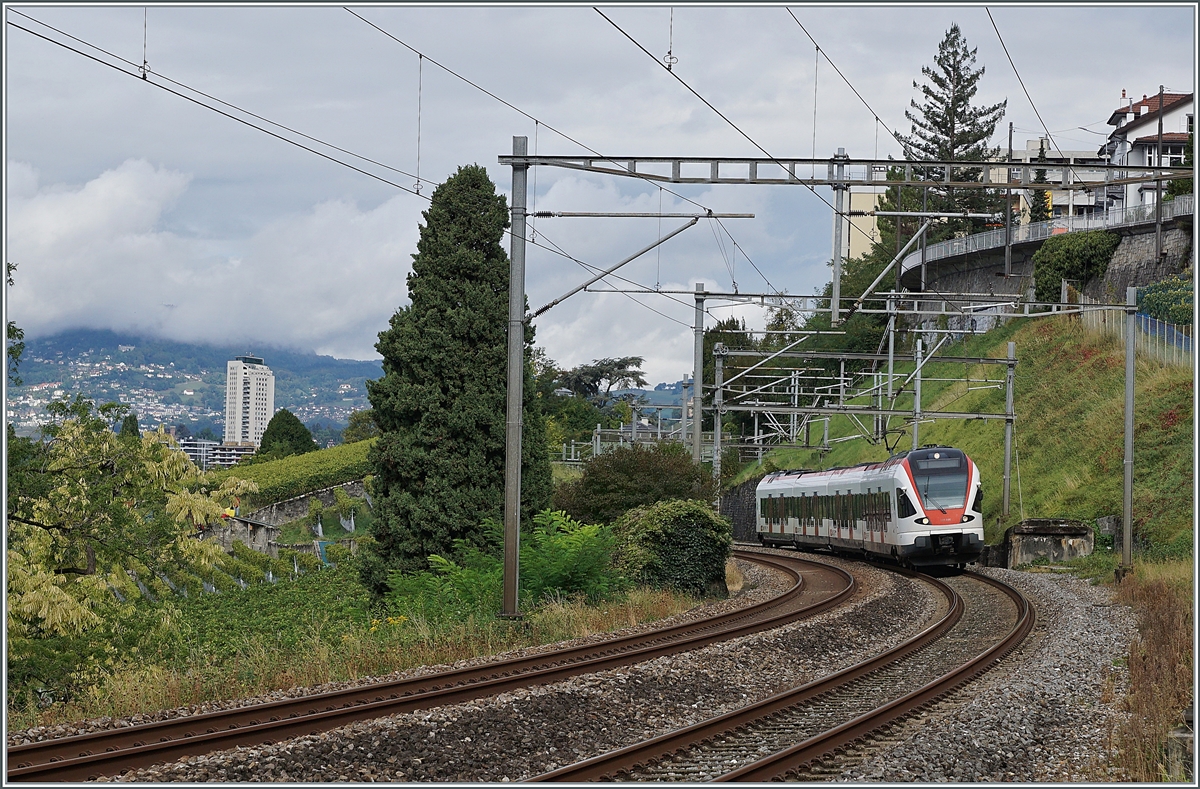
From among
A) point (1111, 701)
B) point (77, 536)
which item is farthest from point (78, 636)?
point (1111, 701)

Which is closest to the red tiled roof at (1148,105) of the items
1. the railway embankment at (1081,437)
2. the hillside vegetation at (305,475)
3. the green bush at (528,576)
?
the railway embankment at (1081,437)

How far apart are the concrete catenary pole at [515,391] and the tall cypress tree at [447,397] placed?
21.9 feet

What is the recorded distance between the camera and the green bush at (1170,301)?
41.9 m

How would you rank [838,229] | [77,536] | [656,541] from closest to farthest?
A: 1. [838,229]
2. [656,541]
3. [77,536]

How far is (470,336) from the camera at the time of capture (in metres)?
24.8

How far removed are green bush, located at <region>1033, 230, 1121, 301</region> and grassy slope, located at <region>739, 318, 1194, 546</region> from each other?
7.31ft

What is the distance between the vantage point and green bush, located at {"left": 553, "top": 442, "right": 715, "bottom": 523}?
29.6 m

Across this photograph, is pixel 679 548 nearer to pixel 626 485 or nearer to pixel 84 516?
pixel 626 485

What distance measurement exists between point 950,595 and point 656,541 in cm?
616

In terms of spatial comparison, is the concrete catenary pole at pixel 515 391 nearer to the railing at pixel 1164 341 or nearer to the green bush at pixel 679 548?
the green bush at pixel 679 548

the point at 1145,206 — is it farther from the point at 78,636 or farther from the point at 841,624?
the point at 78,636

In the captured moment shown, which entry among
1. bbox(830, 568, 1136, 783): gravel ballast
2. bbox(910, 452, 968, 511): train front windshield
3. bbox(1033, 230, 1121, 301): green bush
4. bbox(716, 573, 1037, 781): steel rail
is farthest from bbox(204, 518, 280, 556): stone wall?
bbox(830, 568, 1136, 783): gravel ballast

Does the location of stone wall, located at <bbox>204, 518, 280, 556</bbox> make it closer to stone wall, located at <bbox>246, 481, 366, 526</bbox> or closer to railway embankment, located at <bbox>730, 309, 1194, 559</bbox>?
stone wall, located at <bbox>246, 481, 366, 526</bbox>

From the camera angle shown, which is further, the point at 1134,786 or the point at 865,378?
the point at 865,378
